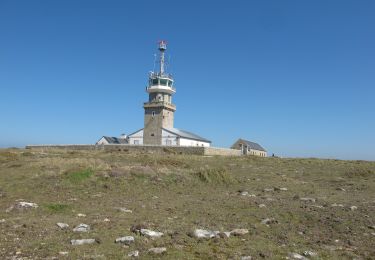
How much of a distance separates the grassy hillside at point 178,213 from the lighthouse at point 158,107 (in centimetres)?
5443

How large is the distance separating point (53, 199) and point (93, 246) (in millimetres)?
6285

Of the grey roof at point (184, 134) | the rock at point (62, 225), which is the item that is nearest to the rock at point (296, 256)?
the rock at point (62, 225)

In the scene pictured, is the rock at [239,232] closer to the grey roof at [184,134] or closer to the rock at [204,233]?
the rock at [204,233]

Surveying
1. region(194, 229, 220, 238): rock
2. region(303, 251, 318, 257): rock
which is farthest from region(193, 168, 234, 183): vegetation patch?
region(303, 251, 318, 257): rock

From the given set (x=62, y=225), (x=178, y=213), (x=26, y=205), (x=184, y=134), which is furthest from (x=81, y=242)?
(x=184, y=134)

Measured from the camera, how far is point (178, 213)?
12.9 meters

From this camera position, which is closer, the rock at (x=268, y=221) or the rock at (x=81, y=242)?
the rock at (x=81, y=242)

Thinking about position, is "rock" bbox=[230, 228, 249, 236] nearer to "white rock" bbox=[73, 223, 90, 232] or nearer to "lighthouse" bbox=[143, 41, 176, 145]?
"white rock" bbox=[73, 223, 90, 232]

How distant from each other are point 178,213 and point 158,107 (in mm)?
64485

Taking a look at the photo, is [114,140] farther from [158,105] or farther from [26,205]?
[26,205]

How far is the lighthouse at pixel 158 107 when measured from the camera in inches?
3027

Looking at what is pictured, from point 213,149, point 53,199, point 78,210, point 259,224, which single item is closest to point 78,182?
point 53,199

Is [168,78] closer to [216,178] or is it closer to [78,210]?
[216,178]

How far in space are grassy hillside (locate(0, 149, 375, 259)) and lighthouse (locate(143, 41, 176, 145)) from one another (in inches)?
2143
